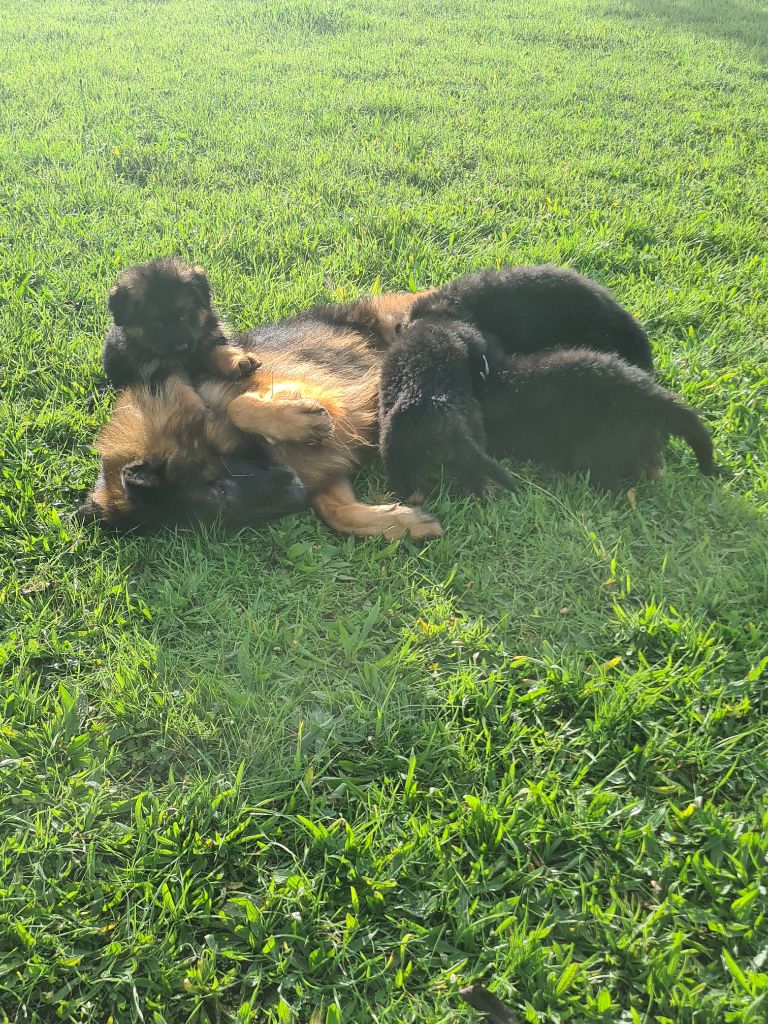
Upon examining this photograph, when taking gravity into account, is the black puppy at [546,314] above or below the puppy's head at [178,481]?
above

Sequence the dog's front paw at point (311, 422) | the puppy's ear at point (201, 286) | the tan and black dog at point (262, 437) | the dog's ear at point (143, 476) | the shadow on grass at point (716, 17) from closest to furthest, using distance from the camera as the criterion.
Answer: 1. the dog's ear at point (143, 476)
2. the tan and black dog at point (262, 437)
3. the dog's front paw at point (311, 422)
4. the puppy's ear at point (201, 286)
5. the shadow on grass at point (716, 17)

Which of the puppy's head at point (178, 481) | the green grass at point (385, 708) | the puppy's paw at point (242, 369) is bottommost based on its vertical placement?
the green grass at point (385, 708)

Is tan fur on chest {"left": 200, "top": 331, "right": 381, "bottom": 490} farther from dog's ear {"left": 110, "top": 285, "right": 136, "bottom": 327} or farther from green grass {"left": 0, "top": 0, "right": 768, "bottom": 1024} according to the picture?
dog's ear {"left": 110, "top": 285, "right": 136, "bottom": 327}

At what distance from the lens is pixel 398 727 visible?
2.33 m

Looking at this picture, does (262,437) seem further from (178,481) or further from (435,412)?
(435,412)

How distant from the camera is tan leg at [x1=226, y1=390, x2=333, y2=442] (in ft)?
10.8

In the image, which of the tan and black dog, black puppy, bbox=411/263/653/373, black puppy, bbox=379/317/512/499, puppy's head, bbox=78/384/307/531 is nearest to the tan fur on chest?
the tan and black dog

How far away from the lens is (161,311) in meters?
3.73

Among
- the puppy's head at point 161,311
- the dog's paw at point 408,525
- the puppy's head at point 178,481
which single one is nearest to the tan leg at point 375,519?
the dog's paw at point 408,525

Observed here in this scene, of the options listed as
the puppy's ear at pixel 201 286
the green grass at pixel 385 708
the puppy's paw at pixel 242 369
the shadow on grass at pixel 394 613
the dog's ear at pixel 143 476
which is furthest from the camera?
the puppy's ear at pixel 201 286

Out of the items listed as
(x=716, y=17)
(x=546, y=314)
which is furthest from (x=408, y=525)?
(x=716, y=17)

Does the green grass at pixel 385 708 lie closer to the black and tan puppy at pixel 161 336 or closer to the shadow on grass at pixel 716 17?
the black and tan puppy at pixel 161 336

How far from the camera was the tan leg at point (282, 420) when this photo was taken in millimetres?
3277

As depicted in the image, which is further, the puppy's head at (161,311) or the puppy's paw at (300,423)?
the puppy's head at (161,311)
